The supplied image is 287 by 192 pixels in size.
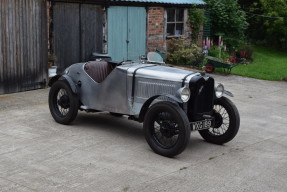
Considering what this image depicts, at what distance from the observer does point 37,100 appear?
10.4 metres

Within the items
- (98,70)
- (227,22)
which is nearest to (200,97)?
(98,70)

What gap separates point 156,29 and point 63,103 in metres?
8.43

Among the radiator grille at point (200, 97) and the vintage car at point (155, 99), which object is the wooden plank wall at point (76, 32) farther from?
the radiator grille at point (200, 97)

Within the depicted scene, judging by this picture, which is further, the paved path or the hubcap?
the hubcap

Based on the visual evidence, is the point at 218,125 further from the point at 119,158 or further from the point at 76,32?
the point at 76,32

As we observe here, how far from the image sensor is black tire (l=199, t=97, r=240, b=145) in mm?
7352

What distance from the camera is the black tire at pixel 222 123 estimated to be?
7.35 meters

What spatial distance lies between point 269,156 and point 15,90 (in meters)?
6.52

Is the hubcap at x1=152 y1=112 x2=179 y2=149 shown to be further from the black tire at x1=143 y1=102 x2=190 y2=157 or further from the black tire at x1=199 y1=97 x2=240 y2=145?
the black tire at x1=199 y1=97 x2=240 y2=145

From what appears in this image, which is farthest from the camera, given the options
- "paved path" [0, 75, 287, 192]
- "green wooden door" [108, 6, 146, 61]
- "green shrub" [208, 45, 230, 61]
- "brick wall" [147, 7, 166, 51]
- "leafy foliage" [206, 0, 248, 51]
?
"leafy foliage" [206, 0, 248, 51]

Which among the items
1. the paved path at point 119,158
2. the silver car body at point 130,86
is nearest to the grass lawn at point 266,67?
the paved path at point 119,158

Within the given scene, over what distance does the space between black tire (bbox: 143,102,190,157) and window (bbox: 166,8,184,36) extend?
33.8 ft

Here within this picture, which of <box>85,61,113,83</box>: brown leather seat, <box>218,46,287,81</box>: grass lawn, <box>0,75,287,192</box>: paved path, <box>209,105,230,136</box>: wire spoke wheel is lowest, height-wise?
<box>0,75,287,192</box>: paved path

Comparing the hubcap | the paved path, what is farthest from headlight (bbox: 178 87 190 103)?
the paved path
